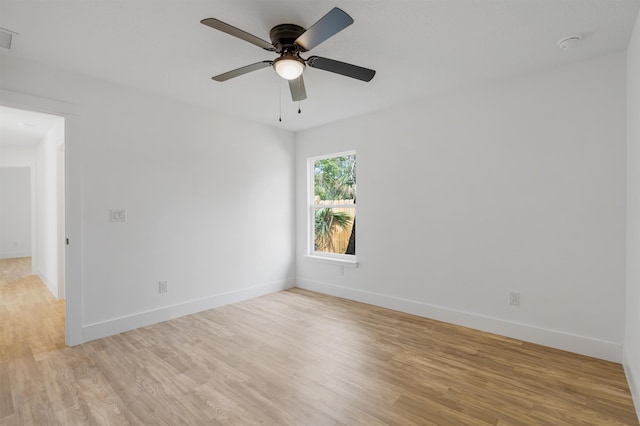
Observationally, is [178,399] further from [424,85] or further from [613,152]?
[613,152]

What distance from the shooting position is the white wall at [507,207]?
2.59m

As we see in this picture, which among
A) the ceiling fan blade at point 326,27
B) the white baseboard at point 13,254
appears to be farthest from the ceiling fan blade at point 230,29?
the white baseboard at point 13,254

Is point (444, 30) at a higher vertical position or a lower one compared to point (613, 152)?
higher

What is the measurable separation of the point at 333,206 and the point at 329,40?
2647 millimetres

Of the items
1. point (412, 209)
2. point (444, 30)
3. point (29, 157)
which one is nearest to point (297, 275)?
point (412, 209)

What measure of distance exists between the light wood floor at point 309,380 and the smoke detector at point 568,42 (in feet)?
8.11

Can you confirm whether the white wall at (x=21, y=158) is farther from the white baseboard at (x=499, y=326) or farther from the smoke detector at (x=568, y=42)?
the smoke detector at (x=568, y=42)

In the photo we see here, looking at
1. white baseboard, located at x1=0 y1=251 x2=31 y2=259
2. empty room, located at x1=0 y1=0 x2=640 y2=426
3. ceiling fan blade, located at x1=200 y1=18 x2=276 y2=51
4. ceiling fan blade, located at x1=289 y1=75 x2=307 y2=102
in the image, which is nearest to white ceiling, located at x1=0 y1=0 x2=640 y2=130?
empty room, located at x1=0 y1=0 x2=640 y2=426

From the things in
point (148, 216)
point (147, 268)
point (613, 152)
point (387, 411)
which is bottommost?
point (387, 411)

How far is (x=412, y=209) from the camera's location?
374 centimetres

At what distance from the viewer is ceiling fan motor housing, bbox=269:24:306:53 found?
211 centimetres

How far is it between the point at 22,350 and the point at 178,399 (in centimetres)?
183

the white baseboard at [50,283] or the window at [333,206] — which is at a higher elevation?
the window at [333,206]

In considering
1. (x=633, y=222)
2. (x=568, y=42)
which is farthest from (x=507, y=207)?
(x=568, y=42)
